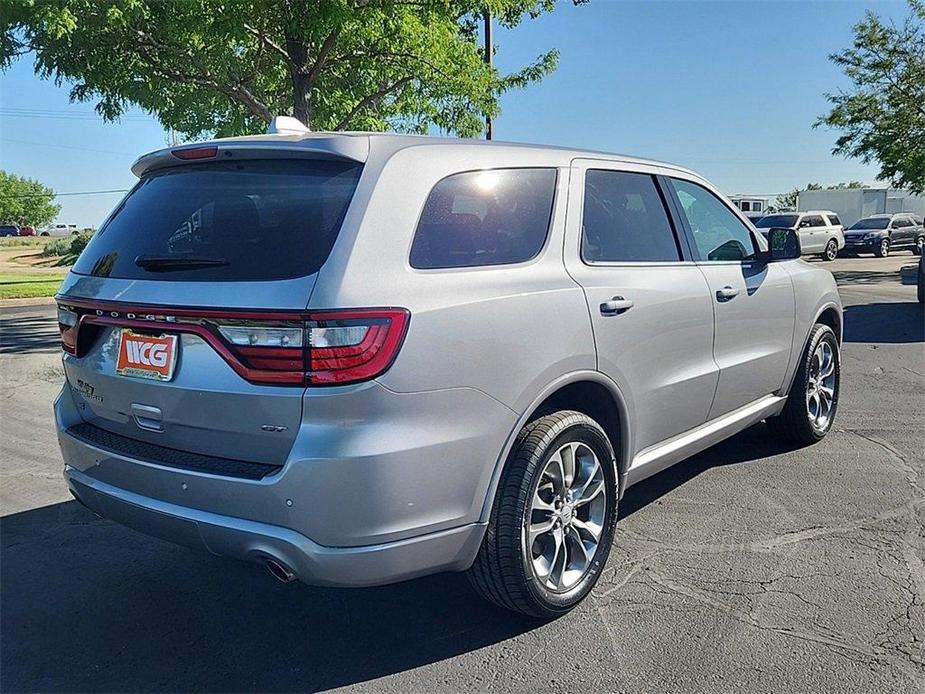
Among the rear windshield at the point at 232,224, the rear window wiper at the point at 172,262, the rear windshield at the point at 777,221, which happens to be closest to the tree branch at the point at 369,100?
the rear windshield at the point at 232,224

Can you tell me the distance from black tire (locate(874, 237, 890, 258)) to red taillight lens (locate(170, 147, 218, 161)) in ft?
99.5

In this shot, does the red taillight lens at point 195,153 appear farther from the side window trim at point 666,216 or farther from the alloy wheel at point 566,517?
the alloy wheel at point 566,517

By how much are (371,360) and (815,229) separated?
92.3 ft

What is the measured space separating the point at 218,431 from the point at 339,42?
8.21 meters

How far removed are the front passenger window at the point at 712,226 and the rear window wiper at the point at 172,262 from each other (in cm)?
249

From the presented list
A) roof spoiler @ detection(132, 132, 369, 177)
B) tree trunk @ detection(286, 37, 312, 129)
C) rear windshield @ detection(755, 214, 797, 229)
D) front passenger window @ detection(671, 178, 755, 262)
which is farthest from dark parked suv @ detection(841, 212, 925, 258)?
roof spoiler @ detection(132, 132, 369, 177)

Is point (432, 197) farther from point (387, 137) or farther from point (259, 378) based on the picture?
point (259, 378)

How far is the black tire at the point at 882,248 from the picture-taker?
28359 mm

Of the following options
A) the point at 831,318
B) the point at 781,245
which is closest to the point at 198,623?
the point at 781,245

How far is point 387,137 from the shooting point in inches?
109

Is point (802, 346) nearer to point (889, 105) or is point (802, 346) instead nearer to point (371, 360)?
point (371, 360)

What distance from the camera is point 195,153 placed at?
288cm

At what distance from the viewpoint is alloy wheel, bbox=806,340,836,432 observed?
5.07 meters

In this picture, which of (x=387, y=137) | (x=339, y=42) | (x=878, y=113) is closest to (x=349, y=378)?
(x=387, y=137)
